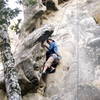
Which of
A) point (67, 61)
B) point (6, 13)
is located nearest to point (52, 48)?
point (67, 61)

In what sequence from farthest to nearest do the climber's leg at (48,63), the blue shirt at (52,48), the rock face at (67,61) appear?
the blue shirt at (52,48), the climber's leg at (48,63), the rock face at (67,61)

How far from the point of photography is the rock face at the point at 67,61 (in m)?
12.9

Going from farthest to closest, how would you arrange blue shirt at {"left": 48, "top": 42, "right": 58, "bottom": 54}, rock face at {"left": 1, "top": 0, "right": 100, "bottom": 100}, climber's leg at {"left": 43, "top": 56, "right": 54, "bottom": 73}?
blue shirt at {"left": 48, "top": 42, "right": 58, "bottom": 54} → climber's leg at {"left": 43, "top": 56, "right": 54, "bottom": 73} → rock face at {"left": 1, "top": 0, "right": 100, "bottom": 100}

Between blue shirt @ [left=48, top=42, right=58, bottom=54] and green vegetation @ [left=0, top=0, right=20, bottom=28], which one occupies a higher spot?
green vegetation @ [left=0, top=0, right=20, bottom=28]

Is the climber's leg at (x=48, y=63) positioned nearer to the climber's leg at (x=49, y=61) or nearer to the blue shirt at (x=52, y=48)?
the climber's leg at (x=49, y=61)

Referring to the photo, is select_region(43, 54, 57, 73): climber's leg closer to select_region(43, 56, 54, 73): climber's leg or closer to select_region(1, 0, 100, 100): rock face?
select_region(43, 56, 54, 73): climber's leg

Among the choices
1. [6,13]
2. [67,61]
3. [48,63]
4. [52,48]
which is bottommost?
[67,61]

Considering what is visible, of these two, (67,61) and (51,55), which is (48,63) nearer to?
(51,55)

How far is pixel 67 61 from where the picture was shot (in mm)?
14633

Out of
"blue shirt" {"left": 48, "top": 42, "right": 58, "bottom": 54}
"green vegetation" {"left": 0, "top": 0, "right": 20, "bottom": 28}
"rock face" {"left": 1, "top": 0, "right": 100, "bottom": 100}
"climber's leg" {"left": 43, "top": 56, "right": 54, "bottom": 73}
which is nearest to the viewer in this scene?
"green vegetation" {"left": 0, "top": 0, "right": 20, "bottom": 28}

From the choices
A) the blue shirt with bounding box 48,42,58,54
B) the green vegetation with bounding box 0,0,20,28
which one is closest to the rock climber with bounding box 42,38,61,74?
the blue shirt with bounding box 48,42,58,54

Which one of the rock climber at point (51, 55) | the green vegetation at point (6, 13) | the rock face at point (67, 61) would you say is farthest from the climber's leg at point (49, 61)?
the green vegetation at point (6, 13)

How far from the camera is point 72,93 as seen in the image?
1272 cm

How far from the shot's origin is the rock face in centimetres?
1293
